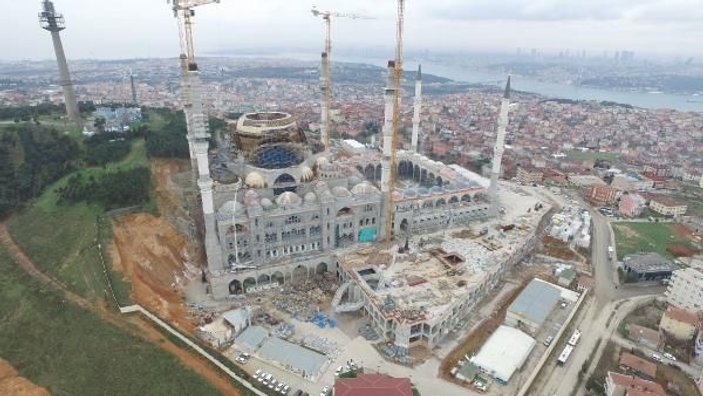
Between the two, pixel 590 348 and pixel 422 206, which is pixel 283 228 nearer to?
pixel 422 206

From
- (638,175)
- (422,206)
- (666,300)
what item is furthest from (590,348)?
(638,175)

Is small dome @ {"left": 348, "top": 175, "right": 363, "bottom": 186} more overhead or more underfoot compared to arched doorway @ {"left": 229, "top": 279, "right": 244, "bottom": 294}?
more overhead

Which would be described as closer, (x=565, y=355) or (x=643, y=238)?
(x=565, y=355)

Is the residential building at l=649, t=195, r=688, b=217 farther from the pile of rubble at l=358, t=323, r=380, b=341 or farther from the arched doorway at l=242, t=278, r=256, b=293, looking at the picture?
the arched doorway at l=242, t=278, r=256, b=293

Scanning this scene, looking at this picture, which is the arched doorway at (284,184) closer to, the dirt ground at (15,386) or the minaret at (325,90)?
the minaret at (325,90)

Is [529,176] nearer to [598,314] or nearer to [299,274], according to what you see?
[598,314]

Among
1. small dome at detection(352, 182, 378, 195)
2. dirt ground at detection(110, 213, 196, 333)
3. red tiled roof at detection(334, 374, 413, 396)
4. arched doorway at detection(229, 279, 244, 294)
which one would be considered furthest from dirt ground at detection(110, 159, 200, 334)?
small dome at detection(352, 182, 378, 195)

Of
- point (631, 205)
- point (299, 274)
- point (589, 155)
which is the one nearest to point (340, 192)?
point (299, 274)
